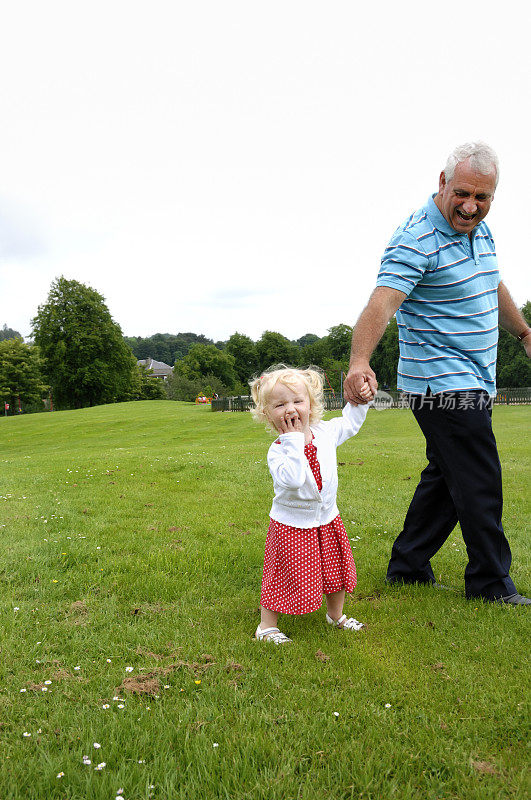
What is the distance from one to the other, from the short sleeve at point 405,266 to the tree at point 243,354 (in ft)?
281

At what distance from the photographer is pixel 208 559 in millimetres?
4684

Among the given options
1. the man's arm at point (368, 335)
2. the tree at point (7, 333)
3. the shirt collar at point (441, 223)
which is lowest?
the man's arm at point (368, 335)

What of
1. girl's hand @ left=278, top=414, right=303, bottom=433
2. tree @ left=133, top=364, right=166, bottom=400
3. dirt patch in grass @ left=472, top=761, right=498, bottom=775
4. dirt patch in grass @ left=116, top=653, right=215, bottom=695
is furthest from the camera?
tree @ left=133, top=364, right=166, bottom=400

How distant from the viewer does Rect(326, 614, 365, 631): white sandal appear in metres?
3.36

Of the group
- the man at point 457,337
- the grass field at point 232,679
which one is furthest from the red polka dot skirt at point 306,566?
the man at point 457,337

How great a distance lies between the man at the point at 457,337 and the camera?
3.43 metres

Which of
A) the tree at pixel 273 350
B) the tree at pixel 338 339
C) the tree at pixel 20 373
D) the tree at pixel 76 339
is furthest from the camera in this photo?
the tree at pixel 273 350

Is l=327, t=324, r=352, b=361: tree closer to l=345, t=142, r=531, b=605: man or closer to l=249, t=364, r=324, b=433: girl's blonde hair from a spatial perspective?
l=345, t=142, r=531, b=605: man

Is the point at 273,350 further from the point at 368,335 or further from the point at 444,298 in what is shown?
the point at 368,335

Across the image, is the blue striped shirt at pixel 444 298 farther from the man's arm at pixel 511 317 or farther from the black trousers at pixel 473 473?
the man's arm at pixel 511 317

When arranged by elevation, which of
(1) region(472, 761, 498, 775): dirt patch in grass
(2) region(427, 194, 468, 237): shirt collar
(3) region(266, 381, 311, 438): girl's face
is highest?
(2) region(427, 194, 468, 237): shirt collar

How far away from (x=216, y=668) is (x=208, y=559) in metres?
1.78

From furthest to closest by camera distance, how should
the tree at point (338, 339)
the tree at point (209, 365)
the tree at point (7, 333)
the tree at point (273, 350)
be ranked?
1. the tree at point (7, 333)
2. the tree at point (273, 350)
3. the tree at point (209, 365)
4. the tree at point (338, 339)

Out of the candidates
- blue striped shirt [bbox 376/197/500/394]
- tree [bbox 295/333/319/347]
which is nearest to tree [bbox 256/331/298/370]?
tree [bbox 295/333/319/347]
